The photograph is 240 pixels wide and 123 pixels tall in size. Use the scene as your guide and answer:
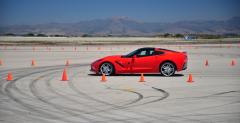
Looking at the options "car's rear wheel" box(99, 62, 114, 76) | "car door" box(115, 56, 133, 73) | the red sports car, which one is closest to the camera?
the red sports car

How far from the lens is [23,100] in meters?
11.3

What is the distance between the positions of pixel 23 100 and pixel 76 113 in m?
2.48

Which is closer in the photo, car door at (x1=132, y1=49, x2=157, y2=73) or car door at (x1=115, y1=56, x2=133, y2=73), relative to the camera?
car door at (x1=132, y1=49, x2=157, y2=73)

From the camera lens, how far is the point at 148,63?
18266 mm

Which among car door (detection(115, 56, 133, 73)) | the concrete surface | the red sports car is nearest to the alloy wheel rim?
the red sports car

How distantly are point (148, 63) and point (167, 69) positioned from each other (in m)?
0.80

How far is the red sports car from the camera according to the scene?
18.2 meters

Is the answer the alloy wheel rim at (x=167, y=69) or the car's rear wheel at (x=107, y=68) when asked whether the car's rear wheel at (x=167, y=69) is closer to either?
the alloy wheel rim at (x=167, y=69)

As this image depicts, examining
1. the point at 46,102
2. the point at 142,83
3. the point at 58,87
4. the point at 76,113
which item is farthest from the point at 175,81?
the point at 76,113

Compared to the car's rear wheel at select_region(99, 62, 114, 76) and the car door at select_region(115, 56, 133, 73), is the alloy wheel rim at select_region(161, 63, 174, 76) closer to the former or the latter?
the car door at select_region(115, 56, 133, 73)

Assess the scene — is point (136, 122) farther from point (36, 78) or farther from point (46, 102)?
point (36, 78)

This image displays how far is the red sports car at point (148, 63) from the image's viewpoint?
1822 centimetres

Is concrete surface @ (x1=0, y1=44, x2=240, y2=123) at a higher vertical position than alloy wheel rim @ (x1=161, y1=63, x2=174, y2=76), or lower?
lower

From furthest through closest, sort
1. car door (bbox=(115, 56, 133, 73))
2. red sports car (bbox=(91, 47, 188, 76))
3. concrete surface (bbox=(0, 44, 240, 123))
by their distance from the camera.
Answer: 1. car door (bbox=(115, 56, 133, 73))
2. red sports car (bbox=(91, 47, 188, 76))
3. concrete surface (bbox=(0, 44, 240, 123))
